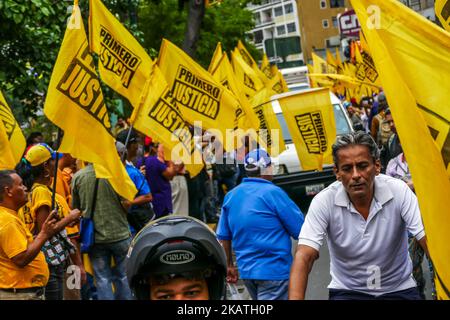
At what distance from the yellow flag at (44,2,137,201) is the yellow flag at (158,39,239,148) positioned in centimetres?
287

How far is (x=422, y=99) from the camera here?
3557mm

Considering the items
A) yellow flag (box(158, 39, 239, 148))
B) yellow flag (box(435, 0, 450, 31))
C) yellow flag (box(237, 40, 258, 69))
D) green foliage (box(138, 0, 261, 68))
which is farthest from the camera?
green foliage (box(138, 0, 261, 68))

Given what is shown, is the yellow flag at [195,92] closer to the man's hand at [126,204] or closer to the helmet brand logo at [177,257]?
the man's hand at [126,204]

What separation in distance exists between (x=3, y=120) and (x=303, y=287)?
3.83 metres

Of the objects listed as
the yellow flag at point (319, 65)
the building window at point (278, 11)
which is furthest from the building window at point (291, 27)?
the yellow flag at point (319, 65)

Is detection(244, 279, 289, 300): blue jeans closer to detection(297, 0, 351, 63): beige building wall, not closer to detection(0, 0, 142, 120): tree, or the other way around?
detection(0, 0, 142, 120): tree

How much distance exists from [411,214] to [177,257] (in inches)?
76.8

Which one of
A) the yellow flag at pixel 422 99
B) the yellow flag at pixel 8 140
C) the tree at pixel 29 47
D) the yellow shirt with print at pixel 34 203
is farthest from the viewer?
the tree at pixel 29 47

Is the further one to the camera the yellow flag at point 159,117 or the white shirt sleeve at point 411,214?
the yellow flag at point 159,117

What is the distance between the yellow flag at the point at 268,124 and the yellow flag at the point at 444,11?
19.3 ft

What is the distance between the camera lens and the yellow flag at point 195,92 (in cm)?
1031

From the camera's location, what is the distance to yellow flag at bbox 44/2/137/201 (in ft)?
22.5

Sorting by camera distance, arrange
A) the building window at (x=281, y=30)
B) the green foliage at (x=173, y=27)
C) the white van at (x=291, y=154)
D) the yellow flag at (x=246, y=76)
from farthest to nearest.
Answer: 1. the building window at (x=281, y=30)
2. the green foliage at (x=173, y=27)
3. the yellow flag at (x=246, y=76)
4. the white van at (x=291, y=154)

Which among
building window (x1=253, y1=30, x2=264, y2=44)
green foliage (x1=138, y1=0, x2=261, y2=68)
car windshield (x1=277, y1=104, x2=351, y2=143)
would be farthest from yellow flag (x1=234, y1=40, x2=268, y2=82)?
building window (x1=253, y1=30, x2=264, y2=44)
